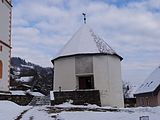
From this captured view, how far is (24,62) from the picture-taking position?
10219cm

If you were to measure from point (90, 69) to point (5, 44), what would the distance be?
25.8 ft

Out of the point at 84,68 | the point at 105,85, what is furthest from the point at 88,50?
the point at 105,85

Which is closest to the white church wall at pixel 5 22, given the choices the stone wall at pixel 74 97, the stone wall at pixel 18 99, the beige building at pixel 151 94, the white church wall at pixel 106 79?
the stone wall at pixel 18 99

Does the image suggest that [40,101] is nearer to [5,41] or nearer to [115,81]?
[5,41]

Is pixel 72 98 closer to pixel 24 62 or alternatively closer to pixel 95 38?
pixel 95 38

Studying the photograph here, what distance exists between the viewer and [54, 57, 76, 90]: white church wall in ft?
96.9

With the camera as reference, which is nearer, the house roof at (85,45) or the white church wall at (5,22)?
the white church wall at (5,22)

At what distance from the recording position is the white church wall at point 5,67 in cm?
2691

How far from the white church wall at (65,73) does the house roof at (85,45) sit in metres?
0.59

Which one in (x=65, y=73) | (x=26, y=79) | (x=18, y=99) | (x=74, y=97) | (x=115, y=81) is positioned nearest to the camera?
(x=74, y=97)

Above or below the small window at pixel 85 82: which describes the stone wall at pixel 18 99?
below

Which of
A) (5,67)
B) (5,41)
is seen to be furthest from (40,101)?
(5,41)

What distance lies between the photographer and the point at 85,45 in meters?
30.1

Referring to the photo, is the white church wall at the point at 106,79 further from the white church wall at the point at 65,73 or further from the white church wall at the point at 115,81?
the white church wall at the point at 65,73
